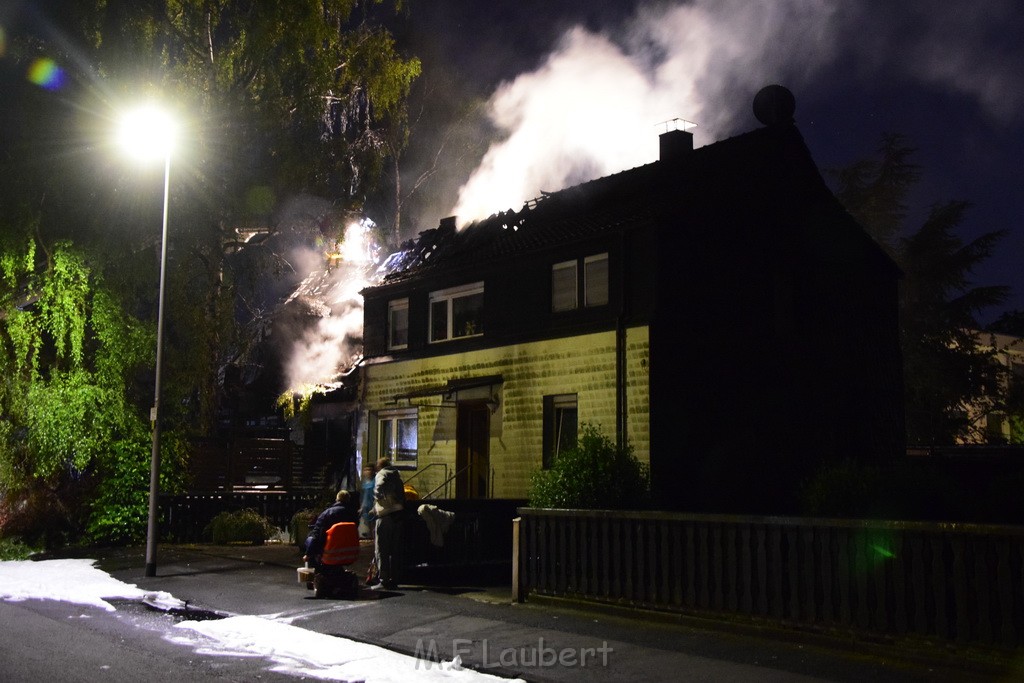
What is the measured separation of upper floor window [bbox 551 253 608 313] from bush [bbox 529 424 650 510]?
20.5ft

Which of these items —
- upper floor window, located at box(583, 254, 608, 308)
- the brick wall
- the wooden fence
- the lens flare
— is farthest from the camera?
the lens flare

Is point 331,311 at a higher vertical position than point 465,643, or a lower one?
higher

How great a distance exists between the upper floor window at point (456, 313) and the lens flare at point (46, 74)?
397 inches

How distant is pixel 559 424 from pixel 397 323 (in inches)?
276

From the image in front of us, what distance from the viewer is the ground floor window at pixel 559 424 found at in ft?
66.7

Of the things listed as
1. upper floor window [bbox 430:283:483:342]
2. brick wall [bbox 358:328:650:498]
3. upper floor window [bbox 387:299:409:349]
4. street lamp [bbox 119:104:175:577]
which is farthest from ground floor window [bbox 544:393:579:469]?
street lamp [bbox 119:104:175:577]

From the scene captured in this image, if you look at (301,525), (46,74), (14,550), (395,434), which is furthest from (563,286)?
(46,74)

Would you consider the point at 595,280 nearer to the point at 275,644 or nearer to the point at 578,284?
the point at 578,284

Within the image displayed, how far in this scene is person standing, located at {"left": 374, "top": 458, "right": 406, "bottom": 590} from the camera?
13.9 m

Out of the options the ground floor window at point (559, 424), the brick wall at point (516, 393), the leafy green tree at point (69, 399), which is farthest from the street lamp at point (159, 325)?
the ground floor window at point (559, 424)

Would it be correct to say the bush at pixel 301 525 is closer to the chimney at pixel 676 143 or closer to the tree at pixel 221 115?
the tree at pixel 221 115

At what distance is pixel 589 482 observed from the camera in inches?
551

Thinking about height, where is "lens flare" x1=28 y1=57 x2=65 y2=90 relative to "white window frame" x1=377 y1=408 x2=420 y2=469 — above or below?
above
